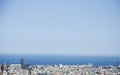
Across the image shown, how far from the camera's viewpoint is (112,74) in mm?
6328

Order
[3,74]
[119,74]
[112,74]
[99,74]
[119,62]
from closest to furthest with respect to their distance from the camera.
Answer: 1. [3,74]
2. [119,74]
3. [112,74]
4. [99,74]
5. [119,62]

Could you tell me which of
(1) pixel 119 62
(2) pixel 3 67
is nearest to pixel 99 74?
(1) pixel 119 62

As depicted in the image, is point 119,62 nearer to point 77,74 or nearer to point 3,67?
point 77,74

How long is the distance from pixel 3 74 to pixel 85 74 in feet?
16.2

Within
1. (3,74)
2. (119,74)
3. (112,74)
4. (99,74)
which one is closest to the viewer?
(3,74)

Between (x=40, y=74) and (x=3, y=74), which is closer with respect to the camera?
(x=3, y=74)

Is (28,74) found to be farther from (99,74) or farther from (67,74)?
(99,74)

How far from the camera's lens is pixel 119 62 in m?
9.16

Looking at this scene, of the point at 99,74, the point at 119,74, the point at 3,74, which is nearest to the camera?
the point at 3,74

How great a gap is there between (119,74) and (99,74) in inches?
38.1

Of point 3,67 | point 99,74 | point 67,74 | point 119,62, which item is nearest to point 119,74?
point 99,74

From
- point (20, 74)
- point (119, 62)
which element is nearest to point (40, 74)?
point (20, 74)

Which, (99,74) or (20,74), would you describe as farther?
(99,74)

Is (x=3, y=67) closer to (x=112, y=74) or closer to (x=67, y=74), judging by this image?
(x=112, y=74)
